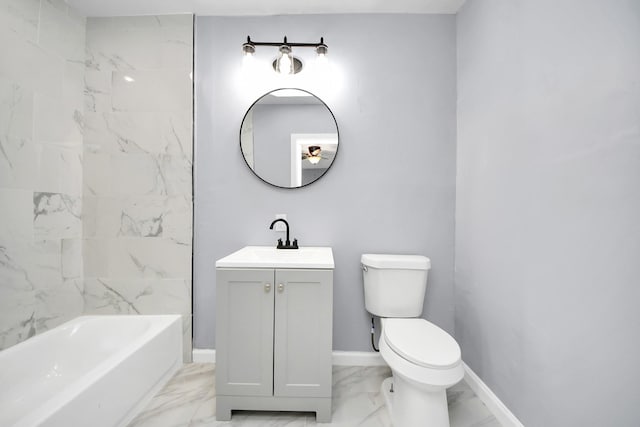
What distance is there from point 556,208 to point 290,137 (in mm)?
1508

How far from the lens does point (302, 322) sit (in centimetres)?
141

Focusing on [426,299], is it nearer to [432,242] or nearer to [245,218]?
[432,242]

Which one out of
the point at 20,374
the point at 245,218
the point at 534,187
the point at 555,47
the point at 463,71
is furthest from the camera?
the point at 245,218

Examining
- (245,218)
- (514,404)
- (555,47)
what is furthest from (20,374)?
(555,47)

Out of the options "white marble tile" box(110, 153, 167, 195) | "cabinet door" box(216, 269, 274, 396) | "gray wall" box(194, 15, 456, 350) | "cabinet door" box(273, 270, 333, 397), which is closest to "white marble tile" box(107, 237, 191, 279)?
"gray wall" box(194, 15, 456, 350)

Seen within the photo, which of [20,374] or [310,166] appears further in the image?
[310,166]

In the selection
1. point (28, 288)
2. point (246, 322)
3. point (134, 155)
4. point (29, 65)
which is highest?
point (29, 65)

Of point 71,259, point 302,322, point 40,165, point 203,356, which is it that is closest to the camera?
point 302,322

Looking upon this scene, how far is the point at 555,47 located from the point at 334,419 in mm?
2004

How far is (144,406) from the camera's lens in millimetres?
1505

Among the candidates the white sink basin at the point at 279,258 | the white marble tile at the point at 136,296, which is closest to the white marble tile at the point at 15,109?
the white marble tile at the point at 136,296

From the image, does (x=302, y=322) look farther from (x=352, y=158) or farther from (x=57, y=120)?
(x=57, y=120)

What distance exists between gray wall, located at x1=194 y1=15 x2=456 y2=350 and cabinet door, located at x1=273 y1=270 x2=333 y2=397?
0.57m

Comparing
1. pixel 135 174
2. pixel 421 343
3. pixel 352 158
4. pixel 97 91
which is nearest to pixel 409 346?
pixel 421 343
